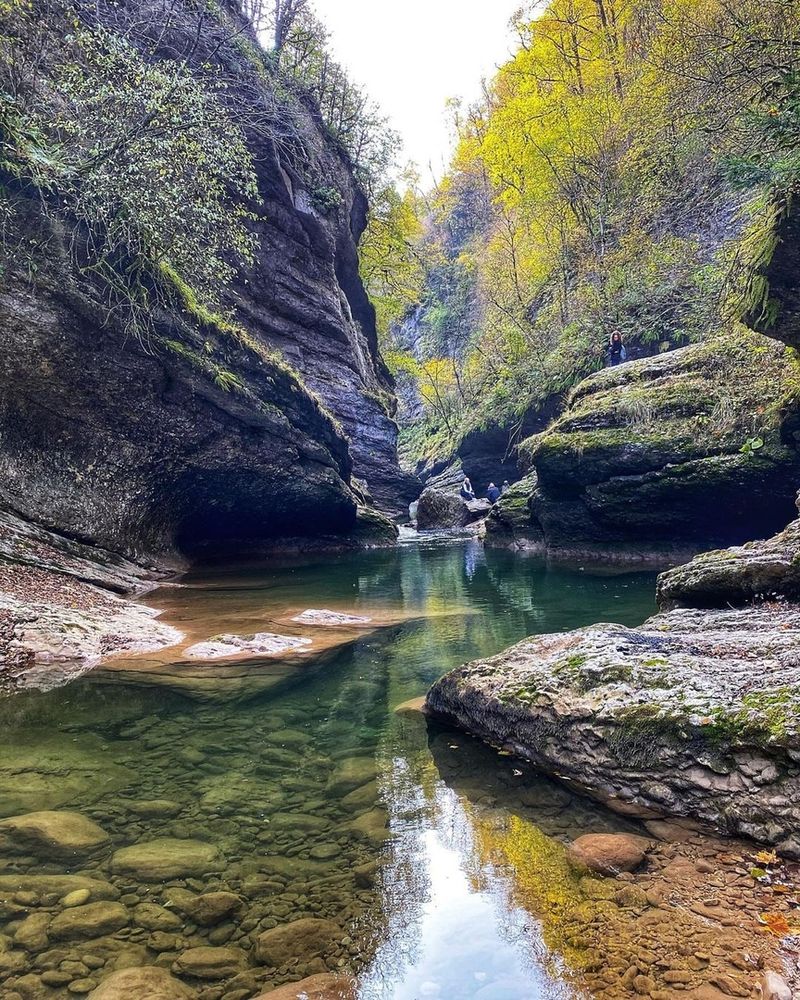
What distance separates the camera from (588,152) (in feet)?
75.0

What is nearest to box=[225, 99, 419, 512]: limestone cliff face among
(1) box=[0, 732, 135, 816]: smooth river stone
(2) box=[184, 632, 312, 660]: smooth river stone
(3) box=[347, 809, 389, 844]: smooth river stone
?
(2) box=[184, 632, 312, 660]: smooth river stone

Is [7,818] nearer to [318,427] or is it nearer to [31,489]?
[31,489]

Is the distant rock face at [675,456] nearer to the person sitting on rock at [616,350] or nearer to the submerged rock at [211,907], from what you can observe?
the person sitting on rock at [616,350]

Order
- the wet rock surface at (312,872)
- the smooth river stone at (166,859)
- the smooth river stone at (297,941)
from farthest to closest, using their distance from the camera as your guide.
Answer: the smooth river stone at (166,859)
the smooth river stone at (297,941)
the wet rock surface at (312,872)

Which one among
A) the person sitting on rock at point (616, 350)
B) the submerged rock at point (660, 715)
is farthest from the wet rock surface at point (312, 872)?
the person sitting on rock at point (616, 350)

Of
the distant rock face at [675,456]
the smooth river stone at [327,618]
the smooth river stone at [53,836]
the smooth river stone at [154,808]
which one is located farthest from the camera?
the distant rock face at [675,456]

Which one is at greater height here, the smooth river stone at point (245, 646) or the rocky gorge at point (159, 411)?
the rocky gorge at point (159, 411)

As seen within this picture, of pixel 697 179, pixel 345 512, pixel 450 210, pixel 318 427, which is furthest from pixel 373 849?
pixel 450 210

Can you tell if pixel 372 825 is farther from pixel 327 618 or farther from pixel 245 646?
pixel 327 618

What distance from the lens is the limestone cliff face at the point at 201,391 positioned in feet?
32.8

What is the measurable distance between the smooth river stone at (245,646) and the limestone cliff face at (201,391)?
5261 mm

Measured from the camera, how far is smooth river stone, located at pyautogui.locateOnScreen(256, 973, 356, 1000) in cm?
202

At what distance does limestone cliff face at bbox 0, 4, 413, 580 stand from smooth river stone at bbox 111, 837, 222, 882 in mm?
8751

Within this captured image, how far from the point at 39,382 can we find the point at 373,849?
33.3 feet
